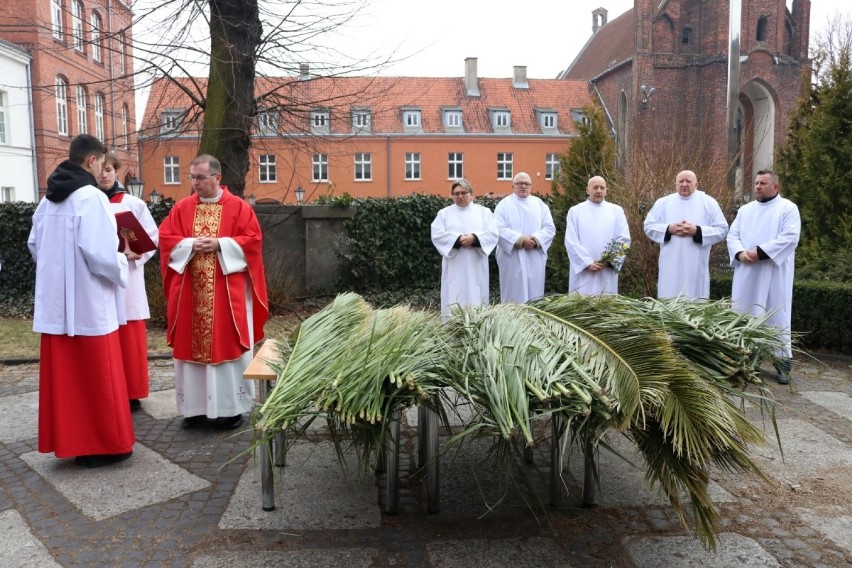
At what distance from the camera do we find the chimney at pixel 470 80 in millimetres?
46219

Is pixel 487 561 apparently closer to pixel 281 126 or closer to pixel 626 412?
pixel 626 412

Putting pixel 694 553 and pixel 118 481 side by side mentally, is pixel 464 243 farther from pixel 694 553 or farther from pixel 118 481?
pixel 694 553

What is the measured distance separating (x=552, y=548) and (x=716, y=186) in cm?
936

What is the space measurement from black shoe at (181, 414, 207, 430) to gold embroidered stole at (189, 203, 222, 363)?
518 mm

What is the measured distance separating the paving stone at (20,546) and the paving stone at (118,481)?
12.5 inches

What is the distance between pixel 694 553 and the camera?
3.48 m

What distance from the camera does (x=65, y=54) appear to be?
29.2 m

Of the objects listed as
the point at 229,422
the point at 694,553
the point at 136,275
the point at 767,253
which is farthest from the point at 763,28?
the point at 694,553

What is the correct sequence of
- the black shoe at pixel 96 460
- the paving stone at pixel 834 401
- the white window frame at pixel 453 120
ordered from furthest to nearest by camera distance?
the white window frame at pixel 453 120, the paving stone at pixel 834 401, the black shoe at pixel 96 460

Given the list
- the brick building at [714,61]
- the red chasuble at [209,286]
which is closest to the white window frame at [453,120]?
the brick building at [714,61]

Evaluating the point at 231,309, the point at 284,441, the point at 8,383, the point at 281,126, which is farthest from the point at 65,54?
the point at 284,441

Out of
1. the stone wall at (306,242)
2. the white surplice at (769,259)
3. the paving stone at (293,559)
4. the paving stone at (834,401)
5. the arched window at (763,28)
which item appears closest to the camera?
the paving stone at (293,559)

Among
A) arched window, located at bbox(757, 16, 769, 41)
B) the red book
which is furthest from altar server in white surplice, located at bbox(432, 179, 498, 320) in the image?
arched window, located at bbox(757, 16, 769, 41)

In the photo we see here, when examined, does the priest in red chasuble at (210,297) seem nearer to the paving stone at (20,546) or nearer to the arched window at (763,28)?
the paving stone at (20,546)
